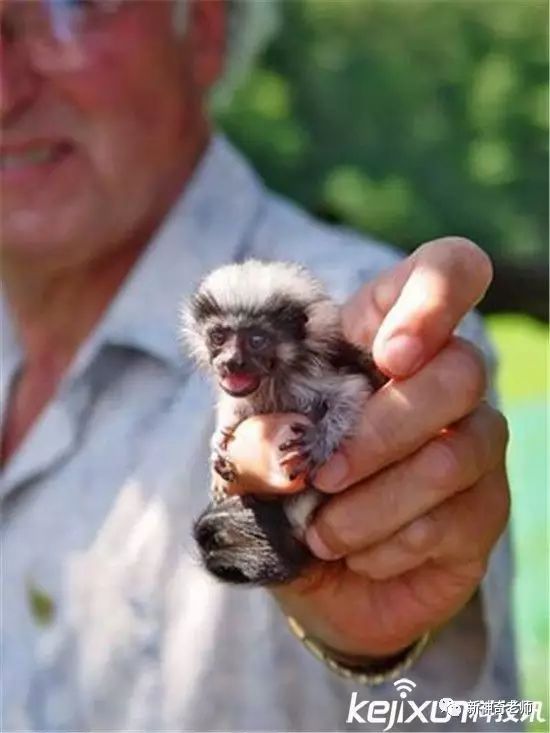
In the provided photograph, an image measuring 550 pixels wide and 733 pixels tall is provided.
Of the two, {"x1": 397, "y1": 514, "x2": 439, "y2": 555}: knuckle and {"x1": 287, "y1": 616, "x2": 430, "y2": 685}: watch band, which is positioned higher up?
{"x1": 397, "y1": 514, "x2": 439, "y2": 555}: knuckle

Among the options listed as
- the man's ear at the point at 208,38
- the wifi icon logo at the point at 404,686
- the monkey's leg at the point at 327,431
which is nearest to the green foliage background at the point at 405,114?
the man's ear at the point at 208,38

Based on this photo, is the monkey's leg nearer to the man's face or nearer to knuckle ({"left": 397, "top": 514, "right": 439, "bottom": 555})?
knuckle ({"left": 397, "top": 514, "right": 439, "bottom": 555})

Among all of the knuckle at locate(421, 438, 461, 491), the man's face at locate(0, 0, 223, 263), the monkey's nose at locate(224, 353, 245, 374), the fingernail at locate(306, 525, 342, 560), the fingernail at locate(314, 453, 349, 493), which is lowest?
the man's face at locate(0, 0, 223, 263)

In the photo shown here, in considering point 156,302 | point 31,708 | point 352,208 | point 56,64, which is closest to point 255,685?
point 31,708

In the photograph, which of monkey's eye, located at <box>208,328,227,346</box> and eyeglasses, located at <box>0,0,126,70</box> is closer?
monkey's eye, located at <box>208,328,227,346</box>

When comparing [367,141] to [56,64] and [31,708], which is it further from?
[31,708]

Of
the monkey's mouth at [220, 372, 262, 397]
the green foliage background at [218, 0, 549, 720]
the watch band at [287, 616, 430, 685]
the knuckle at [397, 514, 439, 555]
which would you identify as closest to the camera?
the monkey's mouth at [220, 372, 262, 397]

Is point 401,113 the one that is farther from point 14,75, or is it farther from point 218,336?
point 218,336

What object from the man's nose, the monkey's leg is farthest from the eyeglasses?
the monkey's leg

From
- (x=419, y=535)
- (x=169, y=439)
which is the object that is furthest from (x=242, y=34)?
(x=419, y=535)
